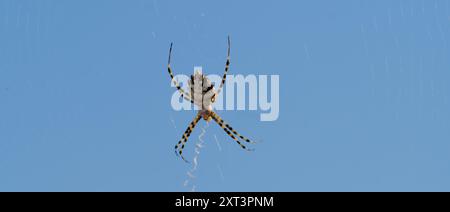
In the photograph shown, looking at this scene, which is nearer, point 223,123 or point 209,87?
point 209,87
